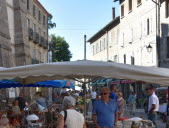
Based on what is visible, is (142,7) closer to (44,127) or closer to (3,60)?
(3,60)

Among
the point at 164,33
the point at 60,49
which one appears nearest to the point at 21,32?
the point at 164,33

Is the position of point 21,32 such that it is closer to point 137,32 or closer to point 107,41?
point 137,32

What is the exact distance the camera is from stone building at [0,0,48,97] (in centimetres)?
2708

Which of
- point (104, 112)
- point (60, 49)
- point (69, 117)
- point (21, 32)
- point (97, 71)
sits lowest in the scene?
point (104, 112)

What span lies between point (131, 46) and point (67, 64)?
30693 millimetres

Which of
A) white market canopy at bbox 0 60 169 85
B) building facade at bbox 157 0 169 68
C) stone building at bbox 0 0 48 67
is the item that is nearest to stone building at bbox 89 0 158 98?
building facade at bbox 157 0 169 68

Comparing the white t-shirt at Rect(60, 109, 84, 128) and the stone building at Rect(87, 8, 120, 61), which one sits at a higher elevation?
the stone building at Rect(87, 8, 120, 61)

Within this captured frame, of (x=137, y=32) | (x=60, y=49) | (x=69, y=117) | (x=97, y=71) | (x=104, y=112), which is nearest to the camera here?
(x=69, y=117)

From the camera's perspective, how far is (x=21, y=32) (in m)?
32.8

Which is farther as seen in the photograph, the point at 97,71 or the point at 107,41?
the point at 107,41

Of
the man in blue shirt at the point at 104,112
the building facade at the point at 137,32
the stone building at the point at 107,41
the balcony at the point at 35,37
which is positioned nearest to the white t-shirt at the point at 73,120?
the man in blue shirt at the point at 104,112

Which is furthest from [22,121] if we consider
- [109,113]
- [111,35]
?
[111,35]

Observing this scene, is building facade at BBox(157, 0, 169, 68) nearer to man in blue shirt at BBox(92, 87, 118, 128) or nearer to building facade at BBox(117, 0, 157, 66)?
building facade at BBox(117, 0, 157, 66)

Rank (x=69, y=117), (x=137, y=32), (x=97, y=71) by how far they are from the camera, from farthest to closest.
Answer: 1. (x=137, y=32)
2. (x=97, y=71)
3. (x=69, y=117)
